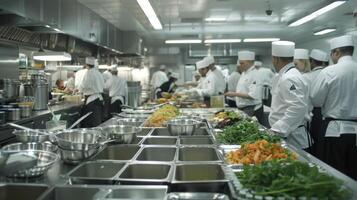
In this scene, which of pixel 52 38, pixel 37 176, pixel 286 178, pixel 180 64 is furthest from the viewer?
pixel 180 64

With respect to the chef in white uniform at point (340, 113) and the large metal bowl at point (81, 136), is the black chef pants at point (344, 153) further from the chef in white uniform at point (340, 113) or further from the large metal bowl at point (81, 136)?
the large metal bowl at point (81, 136)

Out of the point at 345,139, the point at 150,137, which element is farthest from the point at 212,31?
the point at 150,137

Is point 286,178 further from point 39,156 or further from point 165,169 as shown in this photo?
point 39,156

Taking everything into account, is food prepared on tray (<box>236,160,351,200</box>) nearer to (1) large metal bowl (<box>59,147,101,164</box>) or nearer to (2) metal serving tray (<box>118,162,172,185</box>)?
(2) metal serving tray (<box>118,162,172,185</box>)

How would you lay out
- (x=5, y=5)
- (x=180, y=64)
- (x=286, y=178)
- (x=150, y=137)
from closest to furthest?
(x=286, y=178) < (x=150, y=137) < (x=5, y=5) < (x=180, y=64)

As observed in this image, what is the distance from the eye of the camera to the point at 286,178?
4.04 ft

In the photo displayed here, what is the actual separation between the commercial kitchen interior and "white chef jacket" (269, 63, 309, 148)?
63 centimetres

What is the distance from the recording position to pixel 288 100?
9.11 feet

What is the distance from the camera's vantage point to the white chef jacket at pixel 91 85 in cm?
607

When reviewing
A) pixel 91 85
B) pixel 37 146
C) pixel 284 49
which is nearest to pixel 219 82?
pixel 91 85

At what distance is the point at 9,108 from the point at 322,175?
340 centimetres

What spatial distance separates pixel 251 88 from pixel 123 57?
20.6 feet

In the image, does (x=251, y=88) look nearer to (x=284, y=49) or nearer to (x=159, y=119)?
(x=284, y=49)

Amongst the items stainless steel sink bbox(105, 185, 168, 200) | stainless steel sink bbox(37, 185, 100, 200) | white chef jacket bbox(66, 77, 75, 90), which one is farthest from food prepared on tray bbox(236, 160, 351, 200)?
white chef jacket bbox(66, 77, 75, 90)
